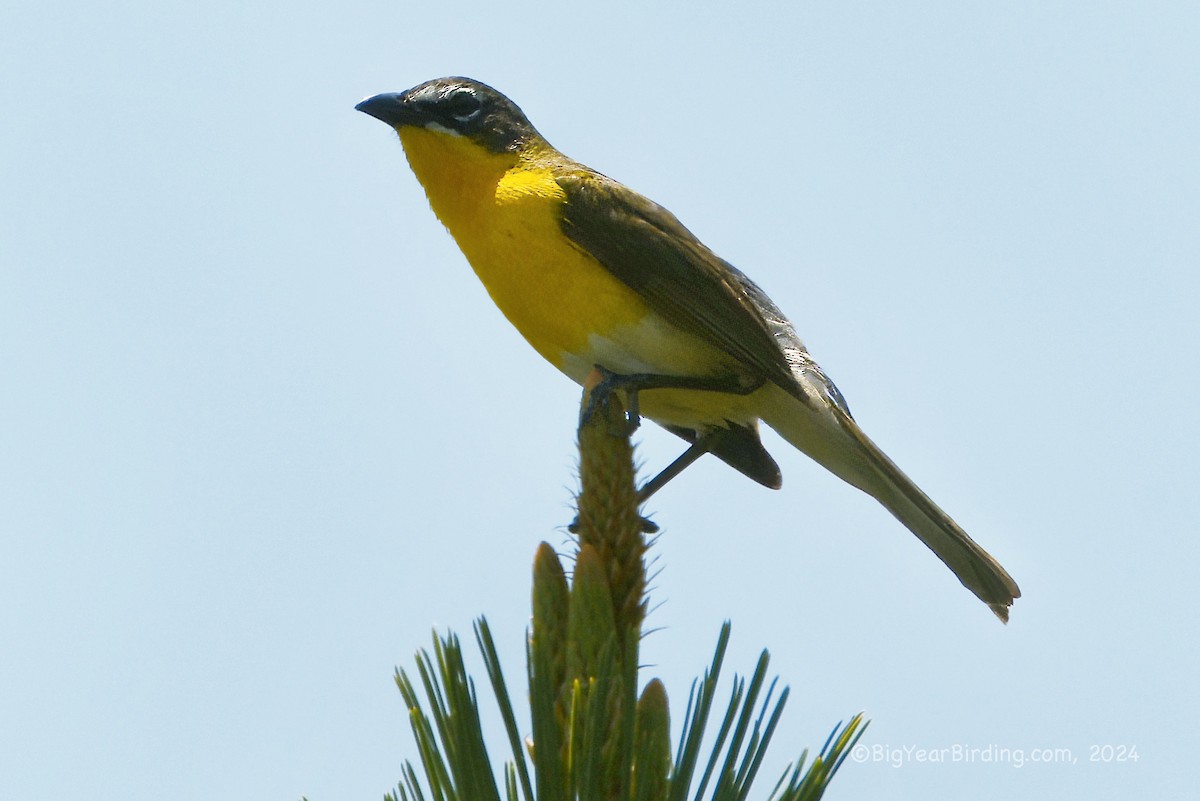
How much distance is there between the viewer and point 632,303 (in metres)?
5.84

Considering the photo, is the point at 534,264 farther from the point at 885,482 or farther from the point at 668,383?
the point at 885,482

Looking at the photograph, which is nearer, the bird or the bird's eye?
the bird

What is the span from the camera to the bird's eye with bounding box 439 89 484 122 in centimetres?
658

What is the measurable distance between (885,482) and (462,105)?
114 inches

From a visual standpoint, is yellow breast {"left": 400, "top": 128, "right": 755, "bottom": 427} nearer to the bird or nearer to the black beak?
the bird

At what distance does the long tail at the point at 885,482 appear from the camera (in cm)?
578

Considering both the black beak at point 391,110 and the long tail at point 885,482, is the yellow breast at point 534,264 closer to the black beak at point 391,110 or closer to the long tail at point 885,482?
the black beak at point 391,110

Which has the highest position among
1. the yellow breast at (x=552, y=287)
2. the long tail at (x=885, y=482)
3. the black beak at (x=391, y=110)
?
the black beak at (x=391, y=110)

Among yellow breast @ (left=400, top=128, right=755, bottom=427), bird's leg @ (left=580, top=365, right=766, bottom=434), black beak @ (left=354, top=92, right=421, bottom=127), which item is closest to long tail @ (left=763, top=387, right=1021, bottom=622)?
bird's leg @ (left=580, top=365, right=766, bottom=434)

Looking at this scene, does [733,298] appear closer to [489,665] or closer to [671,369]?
[671,369]

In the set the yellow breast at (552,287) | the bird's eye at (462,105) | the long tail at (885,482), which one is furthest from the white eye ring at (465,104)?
the long tail at (885,482)

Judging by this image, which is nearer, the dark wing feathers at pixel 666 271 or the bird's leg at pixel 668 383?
the bird's leg at pixel 668 383

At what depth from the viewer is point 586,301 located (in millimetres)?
5727

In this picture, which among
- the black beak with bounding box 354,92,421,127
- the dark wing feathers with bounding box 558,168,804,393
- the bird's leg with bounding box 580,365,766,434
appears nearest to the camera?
the bird's leg with bounding box 580,365,766,434
